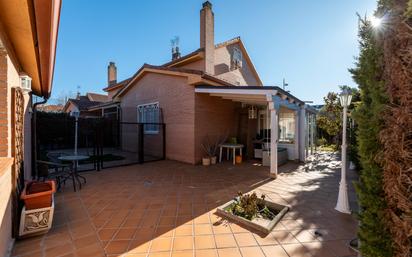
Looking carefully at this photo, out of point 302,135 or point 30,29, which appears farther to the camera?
point 302,135

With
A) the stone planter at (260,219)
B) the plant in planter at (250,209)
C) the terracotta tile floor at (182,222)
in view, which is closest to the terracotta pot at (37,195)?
the terracotta tile floor at (182,222)

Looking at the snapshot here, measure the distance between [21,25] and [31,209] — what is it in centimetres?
277

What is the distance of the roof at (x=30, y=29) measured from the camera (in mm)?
1972

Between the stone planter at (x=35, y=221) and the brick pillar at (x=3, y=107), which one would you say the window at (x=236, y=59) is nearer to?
the brick pillar at (x=3, y=107)

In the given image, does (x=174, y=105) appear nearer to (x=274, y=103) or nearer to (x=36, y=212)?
(x=274, y=103)

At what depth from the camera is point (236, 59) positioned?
15.1 m

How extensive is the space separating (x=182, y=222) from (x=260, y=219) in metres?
1.47

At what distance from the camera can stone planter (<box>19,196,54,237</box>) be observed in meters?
3.10

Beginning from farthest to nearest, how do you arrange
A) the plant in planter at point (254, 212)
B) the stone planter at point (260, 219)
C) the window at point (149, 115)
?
the window at point (149, 115), the plant in planter at point (254, 212), the stone planter at point (260, 219)

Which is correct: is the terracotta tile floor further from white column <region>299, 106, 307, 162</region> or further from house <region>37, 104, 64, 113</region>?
house <region>37, 104, 64, 113</region>

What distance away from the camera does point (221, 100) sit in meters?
10.2

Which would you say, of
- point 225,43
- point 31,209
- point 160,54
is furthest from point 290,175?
point 160,54

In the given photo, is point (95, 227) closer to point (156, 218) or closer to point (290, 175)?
point (156, 218)

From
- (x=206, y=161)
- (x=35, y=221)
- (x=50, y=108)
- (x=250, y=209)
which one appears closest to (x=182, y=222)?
(x=250, y=209)
